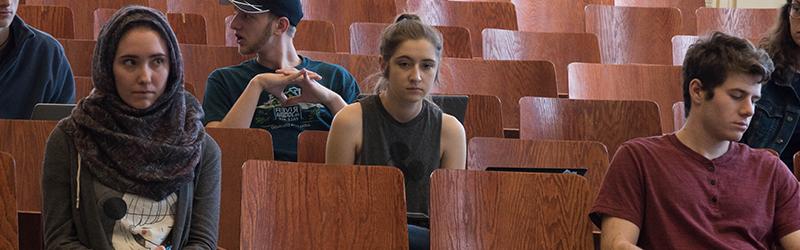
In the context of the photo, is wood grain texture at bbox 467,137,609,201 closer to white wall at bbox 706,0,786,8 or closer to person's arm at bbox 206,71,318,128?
person's arm at bbox 206,71,318,128

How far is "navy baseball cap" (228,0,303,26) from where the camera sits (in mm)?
3149

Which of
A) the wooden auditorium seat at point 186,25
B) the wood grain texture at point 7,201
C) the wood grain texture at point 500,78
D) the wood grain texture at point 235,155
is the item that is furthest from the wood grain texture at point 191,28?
the wood grain texture at point 7,201

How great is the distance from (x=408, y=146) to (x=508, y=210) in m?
0.37

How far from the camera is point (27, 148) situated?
107 inches

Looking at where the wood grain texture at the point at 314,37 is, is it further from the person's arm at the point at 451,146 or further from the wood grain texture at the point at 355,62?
the person's arm at the point at 451,146

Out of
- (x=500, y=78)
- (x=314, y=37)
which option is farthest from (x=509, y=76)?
(x=314, y=37)

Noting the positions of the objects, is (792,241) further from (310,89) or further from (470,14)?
(470,14)

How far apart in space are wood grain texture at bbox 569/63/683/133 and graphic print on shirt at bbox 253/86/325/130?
0.99 meters

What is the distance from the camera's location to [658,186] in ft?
7.93

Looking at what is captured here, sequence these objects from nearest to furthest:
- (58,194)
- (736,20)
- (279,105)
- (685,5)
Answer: (58,194) → (279,105) → (736,20) → (685,5)

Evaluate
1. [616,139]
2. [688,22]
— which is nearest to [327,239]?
[616,139]

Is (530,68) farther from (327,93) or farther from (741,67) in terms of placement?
(741,67)

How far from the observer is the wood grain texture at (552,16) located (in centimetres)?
527

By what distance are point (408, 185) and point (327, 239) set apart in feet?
1.15
